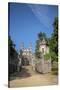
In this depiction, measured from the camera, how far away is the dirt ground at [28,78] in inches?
105

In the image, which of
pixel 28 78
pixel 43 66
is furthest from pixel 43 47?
pixel 28 78

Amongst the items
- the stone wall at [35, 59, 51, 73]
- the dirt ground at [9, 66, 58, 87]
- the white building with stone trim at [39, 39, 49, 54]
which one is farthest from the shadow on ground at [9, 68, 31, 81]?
the white building with stone trim at [39, 39, 49, 54]

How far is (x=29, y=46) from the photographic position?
2705 millimetres

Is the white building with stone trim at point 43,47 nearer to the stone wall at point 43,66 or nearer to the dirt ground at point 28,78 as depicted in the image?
the stone wall at point 43,66

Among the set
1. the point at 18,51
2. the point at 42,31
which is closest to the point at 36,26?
the point at 42,31

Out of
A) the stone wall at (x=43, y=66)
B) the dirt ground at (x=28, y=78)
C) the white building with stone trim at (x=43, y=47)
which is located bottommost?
the dirt ground at (x=28, y=78)

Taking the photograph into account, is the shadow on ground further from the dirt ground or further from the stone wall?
the stone wall

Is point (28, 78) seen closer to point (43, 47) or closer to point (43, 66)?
point (43, 66)

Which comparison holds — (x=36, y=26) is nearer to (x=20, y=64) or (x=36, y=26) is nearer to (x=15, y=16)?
(x=15, y=16)

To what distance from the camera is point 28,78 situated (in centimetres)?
270

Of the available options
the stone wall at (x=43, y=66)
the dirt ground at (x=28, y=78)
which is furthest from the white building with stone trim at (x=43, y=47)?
the dirt ground at (x=28, y=78)

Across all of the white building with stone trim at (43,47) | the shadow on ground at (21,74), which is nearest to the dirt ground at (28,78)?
the shadow on ground at (21,74)

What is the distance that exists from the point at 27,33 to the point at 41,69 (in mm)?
394

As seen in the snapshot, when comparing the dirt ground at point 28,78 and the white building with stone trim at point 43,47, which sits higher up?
the white building with stone trim at point 43,47
